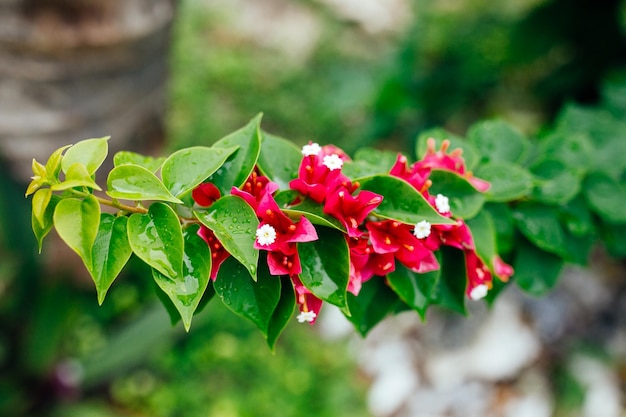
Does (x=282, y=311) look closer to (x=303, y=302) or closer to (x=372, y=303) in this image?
(x=303, y=302)

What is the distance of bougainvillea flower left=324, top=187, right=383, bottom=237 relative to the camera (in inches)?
34.4

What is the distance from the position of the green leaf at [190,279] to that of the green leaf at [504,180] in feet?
1.79

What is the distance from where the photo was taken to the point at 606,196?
1301mm

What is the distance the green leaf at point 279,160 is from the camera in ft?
3.23

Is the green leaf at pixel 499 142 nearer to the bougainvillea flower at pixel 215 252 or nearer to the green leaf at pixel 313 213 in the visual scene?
the green leaf at pixel 313 213

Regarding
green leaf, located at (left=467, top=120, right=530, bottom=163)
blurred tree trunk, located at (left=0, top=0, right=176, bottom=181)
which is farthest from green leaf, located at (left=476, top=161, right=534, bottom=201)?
blurred tree trunk, located at (left=0, top=0, right=176, bottom=181)

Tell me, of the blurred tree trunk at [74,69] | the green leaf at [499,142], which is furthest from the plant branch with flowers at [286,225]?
the blurred tree trunk at [74,69]

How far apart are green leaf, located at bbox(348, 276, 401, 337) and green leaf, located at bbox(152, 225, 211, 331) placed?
11.3 inches

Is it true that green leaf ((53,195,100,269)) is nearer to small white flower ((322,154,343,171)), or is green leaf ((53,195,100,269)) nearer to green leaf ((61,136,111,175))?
green leaf ((61,136,111,175))

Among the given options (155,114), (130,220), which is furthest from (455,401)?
(130,220)

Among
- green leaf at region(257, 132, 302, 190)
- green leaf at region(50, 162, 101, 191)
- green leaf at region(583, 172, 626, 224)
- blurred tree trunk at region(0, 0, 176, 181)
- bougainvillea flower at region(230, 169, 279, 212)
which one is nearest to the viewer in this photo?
green leaf at region(50, 162, 101, 191)

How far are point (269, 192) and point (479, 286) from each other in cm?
42

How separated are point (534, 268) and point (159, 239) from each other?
781 mm

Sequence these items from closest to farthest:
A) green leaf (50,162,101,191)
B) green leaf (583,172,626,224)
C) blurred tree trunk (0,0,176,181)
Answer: green leaf (50,162,101,191) → green leaf (583,172,626,224) → blurred tree trunk (0,0,176,181)
